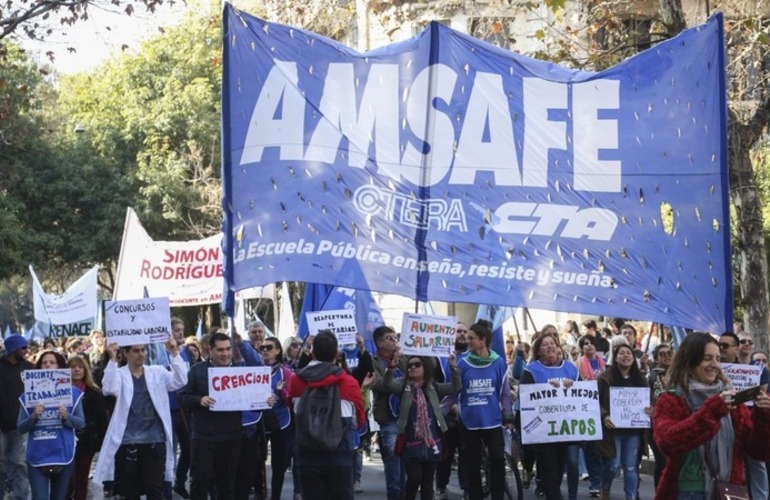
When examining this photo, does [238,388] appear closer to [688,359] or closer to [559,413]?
[559,413]

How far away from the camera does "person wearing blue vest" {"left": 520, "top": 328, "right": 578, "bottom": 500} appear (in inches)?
519

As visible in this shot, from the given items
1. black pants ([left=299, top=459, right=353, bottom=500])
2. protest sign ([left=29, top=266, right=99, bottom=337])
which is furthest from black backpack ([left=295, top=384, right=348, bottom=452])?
protest sign ([left=29, top=266, right=99, bottom=337])

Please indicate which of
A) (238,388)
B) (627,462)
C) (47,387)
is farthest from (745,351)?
(47,387)

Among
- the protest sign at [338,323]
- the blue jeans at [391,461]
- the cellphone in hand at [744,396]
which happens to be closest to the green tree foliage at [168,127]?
the protest sign at [338,323]

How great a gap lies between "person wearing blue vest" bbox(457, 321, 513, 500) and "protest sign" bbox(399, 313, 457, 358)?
1.16 m

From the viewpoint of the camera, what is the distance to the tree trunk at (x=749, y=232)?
61.4 ft

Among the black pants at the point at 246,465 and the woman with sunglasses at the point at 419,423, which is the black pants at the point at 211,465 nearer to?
the black pants at the point at 246,465

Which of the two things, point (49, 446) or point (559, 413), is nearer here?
point (49, 446)

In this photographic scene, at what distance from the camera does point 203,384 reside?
40.5ft

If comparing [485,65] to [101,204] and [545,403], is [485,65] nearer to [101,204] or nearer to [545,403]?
[545,403]

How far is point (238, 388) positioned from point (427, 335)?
1617mm

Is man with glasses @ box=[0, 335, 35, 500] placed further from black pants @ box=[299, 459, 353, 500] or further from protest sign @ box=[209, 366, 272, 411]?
black pants @ box=[299, 459, 353, 500]

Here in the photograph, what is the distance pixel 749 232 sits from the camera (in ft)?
63.0

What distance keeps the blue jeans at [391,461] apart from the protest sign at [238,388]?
4.62 ft
